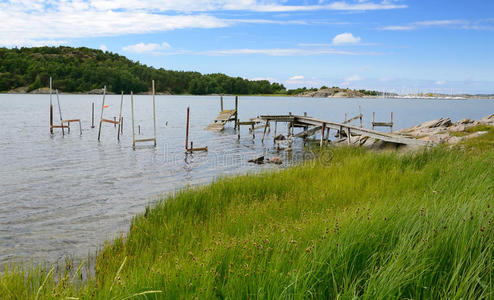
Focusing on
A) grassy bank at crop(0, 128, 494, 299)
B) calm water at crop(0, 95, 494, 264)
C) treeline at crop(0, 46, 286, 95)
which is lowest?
calm water at crop(0, 95, 494, 264)

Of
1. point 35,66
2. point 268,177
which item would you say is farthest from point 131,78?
point 268,177

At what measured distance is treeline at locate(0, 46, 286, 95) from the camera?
137 meters

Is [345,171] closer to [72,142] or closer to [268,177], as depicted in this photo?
[268,177]

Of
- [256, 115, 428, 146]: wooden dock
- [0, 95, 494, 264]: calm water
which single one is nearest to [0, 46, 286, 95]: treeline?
[0, 95, 494, 264]: calm water

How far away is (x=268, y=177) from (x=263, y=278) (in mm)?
8096

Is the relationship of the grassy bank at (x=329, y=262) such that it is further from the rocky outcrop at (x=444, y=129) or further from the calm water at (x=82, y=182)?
the rocky outcrop at (x=444, y=129)

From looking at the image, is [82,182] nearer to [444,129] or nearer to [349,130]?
[349,130]

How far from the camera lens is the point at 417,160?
12.9 metres

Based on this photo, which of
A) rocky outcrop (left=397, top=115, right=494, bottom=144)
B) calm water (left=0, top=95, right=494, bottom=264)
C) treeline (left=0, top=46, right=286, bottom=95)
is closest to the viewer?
calm water (left=0, top=95, right=494, bottom=264)

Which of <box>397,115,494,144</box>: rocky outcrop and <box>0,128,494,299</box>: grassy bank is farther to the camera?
<box>397,115,494,144</box>: rocky outcrop

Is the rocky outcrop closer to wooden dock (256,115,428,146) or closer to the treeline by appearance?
wooden dock (256,115,428,146)

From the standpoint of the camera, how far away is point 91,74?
13950 cm

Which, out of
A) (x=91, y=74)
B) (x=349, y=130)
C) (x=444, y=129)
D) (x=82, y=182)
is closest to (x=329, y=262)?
(x=82, y=182)

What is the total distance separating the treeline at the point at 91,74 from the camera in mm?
137375
